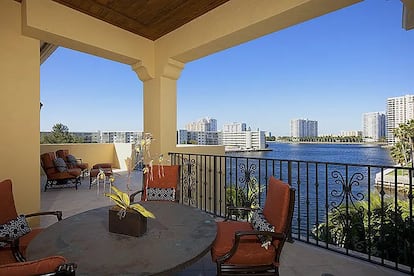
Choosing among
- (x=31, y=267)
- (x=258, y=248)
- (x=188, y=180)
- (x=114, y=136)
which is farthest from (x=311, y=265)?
(x=114, y=136)

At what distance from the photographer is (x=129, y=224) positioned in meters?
1.46

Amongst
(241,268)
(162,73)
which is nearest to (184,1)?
(162,73)

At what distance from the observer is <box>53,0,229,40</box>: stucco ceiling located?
3097 millimetres

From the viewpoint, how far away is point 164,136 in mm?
4363

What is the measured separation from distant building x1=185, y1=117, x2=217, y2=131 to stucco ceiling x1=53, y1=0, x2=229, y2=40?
556 inches

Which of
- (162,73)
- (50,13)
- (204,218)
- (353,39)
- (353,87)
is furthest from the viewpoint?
(353,87)

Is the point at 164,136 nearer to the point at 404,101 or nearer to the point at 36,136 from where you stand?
the point at 36,136

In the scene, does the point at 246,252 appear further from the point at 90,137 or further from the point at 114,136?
the point at 90,137

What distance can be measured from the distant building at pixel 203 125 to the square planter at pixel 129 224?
16.3 m

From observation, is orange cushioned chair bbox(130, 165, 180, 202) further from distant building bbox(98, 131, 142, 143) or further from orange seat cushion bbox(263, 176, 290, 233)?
distant building bbox(98, 131, 142, 143)

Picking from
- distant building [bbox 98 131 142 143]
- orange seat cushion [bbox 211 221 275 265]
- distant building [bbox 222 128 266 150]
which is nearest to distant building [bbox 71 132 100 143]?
distant building [bbox 98 131 142 143]

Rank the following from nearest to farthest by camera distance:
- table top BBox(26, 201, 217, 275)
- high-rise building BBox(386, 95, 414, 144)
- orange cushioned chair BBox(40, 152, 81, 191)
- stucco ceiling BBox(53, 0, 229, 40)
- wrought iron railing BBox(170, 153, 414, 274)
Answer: table top BBox(26, 201, 217, 275), wrought iron railing BBox(170, 153, 414, 274), stucco ceiling BBox(53, 0, 229, 40), orange cushioned chair BBox(40, 152, 81, 191), high-rise building BBox(386, 95, 414, 144)

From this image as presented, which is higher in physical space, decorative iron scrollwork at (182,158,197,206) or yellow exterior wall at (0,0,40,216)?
yellow exterior wall at (0,0,40,216)

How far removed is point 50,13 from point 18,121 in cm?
152
